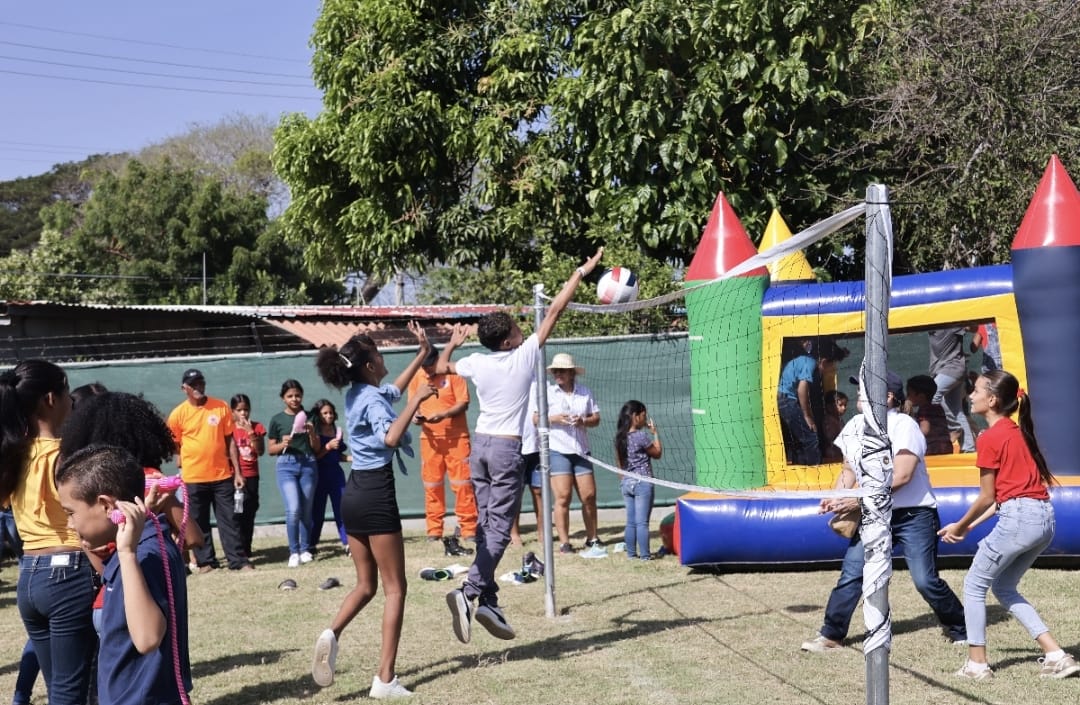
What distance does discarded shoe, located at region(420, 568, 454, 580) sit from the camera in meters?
10.0

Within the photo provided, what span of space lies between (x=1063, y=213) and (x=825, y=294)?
1.95 m

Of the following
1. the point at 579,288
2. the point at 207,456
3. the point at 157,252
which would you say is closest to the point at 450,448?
the point at 207,456

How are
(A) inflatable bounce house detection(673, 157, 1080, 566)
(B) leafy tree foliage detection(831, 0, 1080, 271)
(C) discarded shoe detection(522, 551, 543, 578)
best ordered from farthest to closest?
(B) leafy tree foliage detection(831, 0, 1080, 271) → (C) discarded shoe detection(522, 551, 543, 578) → (A) inflatable bounce house detection(673, 157, 1080, 566)

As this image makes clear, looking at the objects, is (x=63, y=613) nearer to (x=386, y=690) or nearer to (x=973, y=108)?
(x=386, y=690)

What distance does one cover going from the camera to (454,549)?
11375mm

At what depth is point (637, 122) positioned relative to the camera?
15.5m

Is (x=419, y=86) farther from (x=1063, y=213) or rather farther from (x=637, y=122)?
(x=1063, y=213)

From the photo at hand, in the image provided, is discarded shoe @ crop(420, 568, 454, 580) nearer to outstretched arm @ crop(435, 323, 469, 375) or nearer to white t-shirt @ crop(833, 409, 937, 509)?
outstretched arm @ crop(435, 323, 469, 375)

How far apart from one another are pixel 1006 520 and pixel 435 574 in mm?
5284

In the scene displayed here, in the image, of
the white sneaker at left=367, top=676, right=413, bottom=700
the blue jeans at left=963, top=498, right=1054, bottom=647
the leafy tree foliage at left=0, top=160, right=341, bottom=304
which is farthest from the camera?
the leafy tree foliage at left=0, top=160, right=341, bottom=304

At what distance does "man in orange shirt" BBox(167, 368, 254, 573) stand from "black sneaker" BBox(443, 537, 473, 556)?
1935 mm

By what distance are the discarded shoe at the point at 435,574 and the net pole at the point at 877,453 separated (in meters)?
6.00

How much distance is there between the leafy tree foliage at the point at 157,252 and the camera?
33469mm

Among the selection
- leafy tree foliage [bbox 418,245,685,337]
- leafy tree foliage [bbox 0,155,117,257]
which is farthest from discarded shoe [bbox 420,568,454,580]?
leafy tree foliage [bbox 0,155,117,257]
